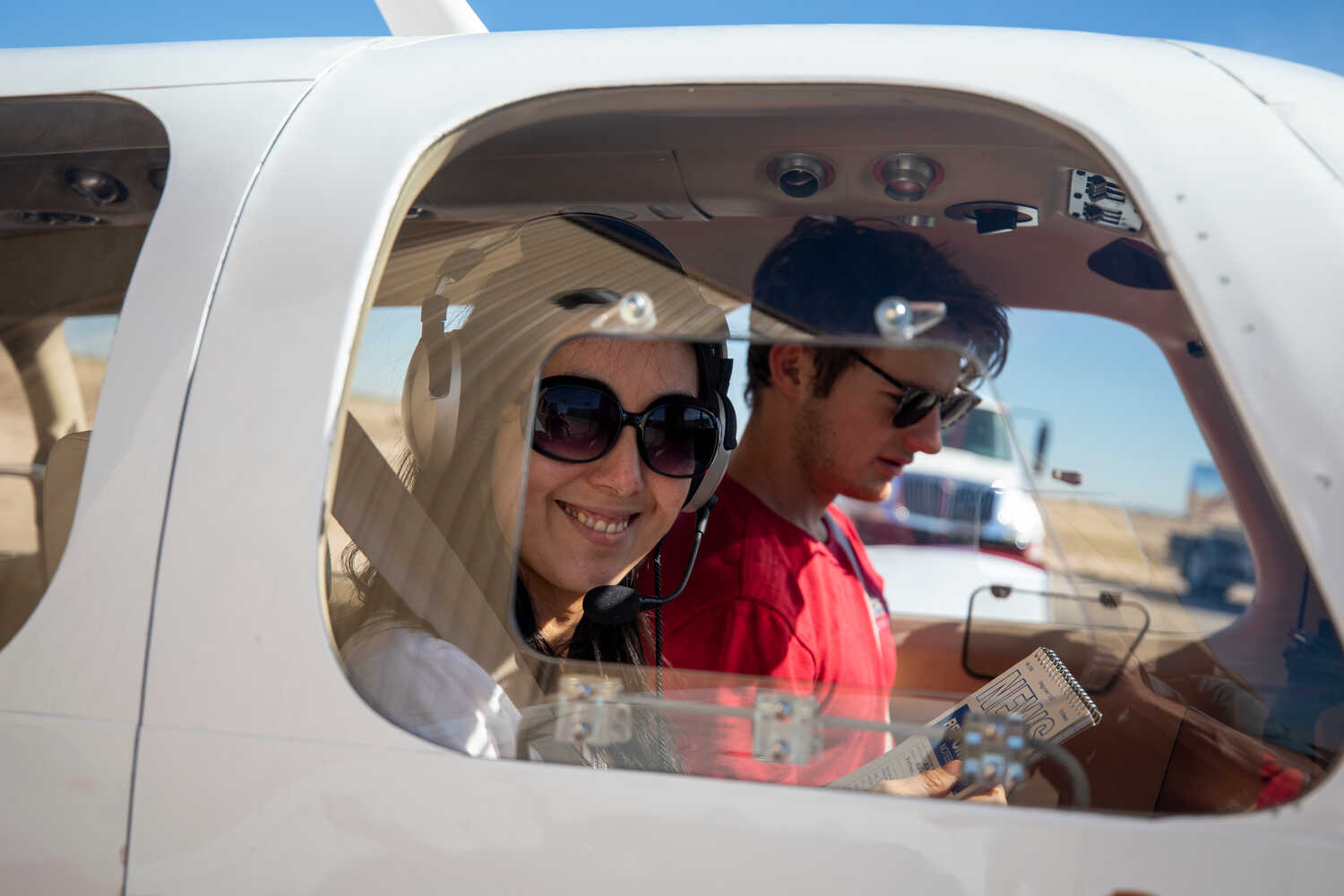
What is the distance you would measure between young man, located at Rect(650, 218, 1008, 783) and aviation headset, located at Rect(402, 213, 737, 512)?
0.07m

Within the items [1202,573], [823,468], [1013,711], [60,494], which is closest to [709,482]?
[823,468]

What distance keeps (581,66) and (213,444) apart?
0.63 metres

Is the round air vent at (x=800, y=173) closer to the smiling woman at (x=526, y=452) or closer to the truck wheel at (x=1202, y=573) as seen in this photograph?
the smiling woman at (x=526, y=452)

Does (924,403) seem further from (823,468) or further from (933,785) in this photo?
(933,785)

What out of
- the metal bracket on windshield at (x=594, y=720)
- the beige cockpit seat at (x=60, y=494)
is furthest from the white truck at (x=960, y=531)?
the beige cockpit seat at (x=60, y=494)

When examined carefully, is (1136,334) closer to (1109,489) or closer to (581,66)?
(1109,489)

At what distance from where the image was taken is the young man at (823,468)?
1.11 meters

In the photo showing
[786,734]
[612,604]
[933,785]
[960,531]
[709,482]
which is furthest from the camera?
[960,531]

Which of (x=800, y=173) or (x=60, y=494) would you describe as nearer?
(x=60, y=494)

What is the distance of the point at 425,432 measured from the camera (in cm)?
121

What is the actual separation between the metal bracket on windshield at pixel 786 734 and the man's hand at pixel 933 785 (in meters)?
0.11

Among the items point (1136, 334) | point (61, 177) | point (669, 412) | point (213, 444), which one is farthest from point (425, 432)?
point (1136, 334)

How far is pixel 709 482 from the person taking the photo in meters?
1.64

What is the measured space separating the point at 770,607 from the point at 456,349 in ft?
2.46
